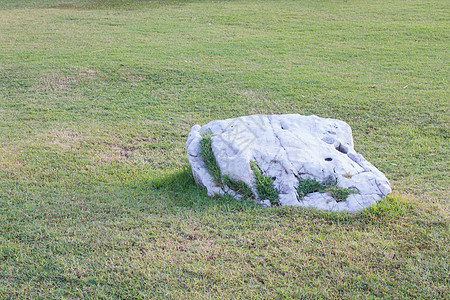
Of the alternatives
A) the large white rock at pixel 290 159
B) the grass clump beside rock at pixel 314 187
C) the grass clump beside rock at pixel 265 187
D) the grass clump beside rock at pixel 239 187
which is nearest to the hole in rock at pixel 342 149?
the large white rock at pixel 290 159

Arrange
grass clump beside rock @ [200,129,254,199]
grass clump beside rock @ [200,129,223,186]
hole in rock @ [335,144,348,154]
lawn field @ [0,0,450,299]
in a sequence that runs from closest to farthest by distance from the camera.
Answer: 1. lawn field @ [0,0,450,299]
2. grass clump beside rock @ [200,129,254,199]
3. grass clump beside rock @ [200,129,223,186]
4. hole in rock @ [335,144,348,154]

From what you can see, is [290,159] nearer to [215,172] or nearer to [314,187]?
[314,187]

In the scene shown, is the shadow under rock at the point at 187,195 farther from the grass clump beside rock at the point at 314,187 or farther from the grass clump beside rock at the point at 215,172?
the grass clump beside rock at the point at 314,187

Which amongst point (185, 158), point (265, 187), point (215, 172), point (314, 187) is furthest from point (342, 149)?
point (185, 158)

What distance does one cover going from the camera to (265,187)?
434 cm

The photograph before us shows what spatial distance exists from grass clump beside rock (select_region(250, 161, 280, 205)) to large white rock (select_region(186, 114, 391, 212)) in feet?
0.14

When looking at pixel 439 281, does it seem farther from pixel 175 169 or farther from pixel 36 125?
pixel 36 125

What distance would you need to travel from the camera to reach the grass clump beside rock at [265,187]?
14.2 ft

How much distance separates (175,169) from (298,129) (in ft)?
5.68

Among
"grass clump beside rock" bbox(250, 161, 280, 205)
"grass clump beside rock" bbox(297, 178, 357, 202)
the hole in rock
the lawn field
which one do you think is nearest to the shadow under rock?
the lawn field

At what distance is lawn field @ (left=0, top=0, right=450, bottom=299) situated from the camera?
3.42 m

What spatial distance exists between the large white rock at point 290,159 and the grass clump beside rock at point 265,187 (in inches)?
1.7

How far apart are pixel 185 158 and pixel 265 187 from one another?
1.79m

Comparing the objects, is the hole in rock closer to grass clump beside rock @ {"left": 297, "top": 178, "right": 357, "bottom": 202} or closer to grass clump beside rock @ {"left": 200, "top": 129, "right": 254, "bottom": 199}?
grass clump beside rock @ {"left": 297, "top": 178, "right": 357, "bottom": 202}
